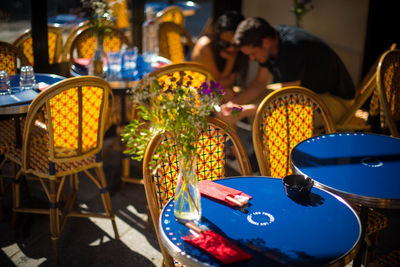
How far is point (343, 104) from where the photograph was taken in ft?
11.0

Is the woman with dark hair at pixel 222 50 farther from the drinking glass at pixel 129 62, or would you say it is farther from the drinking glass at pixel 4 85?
the drinking glass at pixel 4 85

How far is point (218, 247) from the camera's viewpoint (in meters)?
1.37

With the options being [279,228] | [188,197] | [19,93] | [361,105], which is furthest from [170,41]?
[279,228]

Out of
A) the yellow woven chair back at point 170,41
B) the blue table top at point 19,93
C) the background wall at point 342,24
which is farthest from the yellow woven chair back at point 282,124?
the yellow woven chair back at point 170,41

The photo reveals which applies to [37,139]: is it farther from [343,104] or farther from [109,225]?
[343,104]

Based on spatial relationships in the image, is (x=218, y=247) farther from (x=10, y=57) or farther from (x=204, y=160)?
(x=10, y=57)

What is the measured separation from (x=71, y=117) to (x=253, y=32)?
1.55m

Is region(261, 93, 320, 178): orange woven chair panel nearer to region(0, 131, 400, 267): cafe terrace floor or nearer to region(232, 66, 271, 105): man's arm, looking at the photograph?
region(0, 131, 400, 267): cafe terrace floor

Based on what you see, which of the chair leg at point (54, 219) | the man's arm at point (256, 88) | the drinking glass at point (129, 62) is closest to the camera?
the chair leg at point (54, 219)

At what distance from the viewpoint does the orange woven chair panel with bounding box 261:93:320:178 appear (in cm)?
233

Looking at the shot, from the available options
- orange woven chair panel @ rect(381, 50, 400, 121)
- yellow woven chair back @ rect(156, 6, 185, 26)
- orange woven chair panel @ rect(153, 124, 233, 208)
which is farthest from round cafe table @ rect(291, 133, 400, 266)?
yellow woven chair back @ rect(156, 6, 185, 26)

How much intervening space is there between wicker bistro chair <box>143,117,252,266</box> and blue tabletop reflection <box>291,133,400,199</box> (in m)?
0.28

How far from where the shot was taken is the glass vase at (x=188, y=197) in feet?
4.90

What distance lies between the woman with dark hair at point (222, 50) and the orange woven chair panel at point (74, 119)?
56.7 inches
